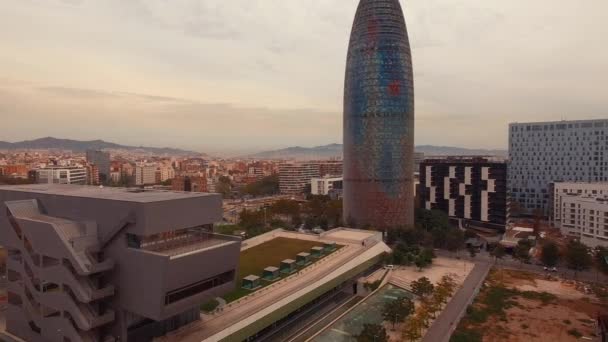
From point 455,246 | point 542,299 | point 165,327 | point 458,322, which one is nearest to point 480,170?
point 455,246

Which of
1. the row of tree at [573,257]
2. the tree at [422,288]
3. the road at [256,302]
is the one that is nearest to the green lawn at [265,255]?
the road at [256,302]

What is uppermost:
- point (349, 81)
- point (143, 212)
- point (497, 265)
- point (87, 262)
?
point (349, 81)

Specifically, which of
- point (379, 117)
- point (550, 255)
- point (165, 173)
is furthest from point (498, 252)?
point (165, 173)

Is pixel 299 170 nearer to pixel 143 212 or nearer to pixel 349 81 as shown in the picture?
pixel 349 81

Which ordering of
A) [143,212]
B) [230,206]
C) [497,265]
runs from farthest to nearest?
[230,206] < [497,265] < [143,212]

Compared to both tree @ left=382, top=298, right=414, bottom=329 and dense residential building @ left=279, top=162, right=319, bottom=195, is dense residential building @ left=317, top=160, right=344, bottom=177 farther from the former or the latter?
tree @ left=382, top=298, right=414, bottom=329

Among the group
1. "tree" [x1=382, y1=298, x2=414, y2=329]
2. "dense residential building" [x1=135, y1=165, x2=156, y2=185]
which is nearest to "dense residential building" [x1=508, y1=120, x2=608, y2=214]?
"tree" [x1=382, y1=298, x2=414, y2=329]

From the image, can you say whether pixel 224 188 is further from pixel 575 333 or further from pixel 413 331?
pixel 575 333
